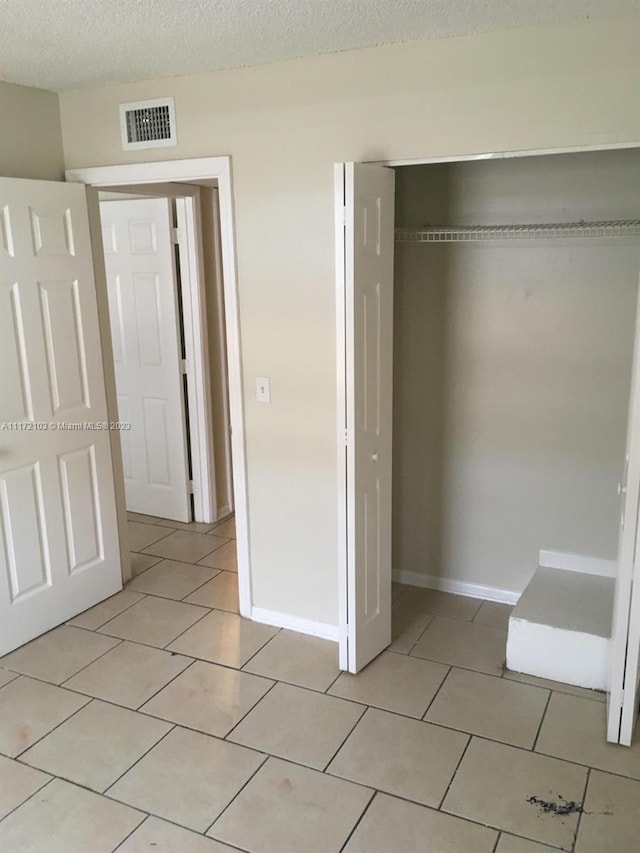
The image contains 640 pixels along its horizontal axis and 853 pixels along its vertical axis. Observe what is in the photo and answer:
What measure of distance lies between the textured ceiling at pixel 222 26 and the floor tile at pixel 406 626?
2.50 m

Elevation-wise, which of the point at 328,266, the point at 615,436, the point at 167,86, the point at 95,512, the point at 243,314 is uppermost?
the point at 167,86

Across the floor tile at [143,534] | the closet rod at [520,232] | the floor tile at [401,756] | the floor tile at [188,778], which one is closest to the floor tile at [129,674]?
the floor tile at [188,778]

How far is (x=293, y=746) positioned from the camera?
2.62m

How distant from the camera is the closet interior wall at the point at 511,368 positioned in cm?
316

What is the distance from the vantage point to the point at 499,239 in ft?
10.9

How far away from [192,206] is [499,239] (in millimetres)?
1984

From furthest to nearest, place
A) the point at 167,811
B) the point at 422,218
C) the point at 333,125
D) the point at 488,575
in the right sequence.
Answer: the point at 488,575
the point at 422,218
the point at 333,125
the point at 167,811

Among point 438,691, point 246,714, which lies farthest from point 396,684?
point 246,714

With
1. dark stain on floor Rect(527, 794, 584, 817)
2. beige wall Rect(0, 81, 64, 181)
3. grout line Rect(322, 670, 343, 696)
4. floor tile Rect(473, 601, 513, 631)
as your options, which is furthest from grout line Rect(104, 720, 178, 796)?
beige wall Rect(0, 81, 64, 181)

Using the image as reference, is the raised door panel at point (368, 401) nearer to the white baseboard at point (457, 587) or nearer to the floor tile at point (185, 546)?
the white baseboard at point (457, 587)

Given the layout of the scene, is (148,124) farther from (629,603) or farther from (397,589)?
(629,603)

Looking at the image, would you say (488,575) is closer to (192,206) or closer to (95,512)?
(95,512)

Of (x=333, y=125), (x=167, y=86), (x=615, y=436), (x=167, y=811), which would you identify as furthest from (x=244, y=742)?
(x=167, y=86)

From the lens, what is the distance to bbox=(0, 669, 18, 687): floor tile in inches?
120
